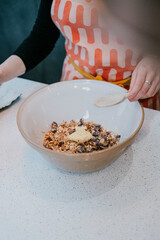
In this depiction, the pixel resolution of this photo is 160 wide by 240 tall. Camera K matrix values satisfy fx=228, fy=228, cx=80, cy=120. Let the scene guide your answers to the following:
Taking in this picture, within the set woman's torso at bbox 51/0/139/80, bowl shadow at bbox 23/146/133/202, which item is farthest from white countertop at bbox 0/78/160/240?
woman's torso at bbox 51/0/139/80

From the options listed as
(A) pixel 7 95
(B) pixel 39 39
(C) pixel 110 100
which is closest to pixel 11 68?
(A) pixel 7 95

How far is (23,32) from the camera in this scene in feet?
5.56

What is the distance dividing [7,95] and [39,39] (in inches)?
12.7

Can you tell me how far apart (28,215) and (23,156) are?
200 mm

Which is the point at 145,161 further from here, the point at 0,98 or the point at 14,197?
the point at 0,98

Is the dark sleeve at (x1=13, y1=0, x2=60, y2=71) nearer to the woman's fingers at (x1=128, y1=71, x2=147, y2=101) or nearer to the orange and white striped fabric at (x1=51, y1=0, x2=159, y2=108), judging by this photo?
the orange and white striped fabric at (x1=51, y1=0, x2=159, y2=108)

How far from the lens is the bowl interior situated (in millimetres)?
701

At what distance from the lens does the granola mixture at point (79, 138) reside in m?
0.65

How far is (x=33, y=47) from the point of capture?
3.39 ft

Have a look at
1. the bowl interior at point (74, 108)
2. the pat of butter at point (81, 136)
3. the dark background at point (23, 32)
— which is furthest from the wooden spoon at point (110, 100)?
the dark background at point (23, 32)

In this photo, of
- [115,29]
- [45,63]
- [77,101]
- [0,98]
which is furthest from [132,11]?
[45,63]

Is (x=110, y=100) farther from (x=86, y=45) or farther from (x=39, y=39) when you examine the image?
(x=39, y=39)

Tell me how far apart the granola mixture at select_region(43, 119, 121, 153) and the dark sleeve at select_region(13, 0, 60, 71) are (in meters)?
0.41

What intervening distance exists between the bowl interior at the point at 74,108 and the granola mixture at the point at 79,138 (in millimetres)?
29
